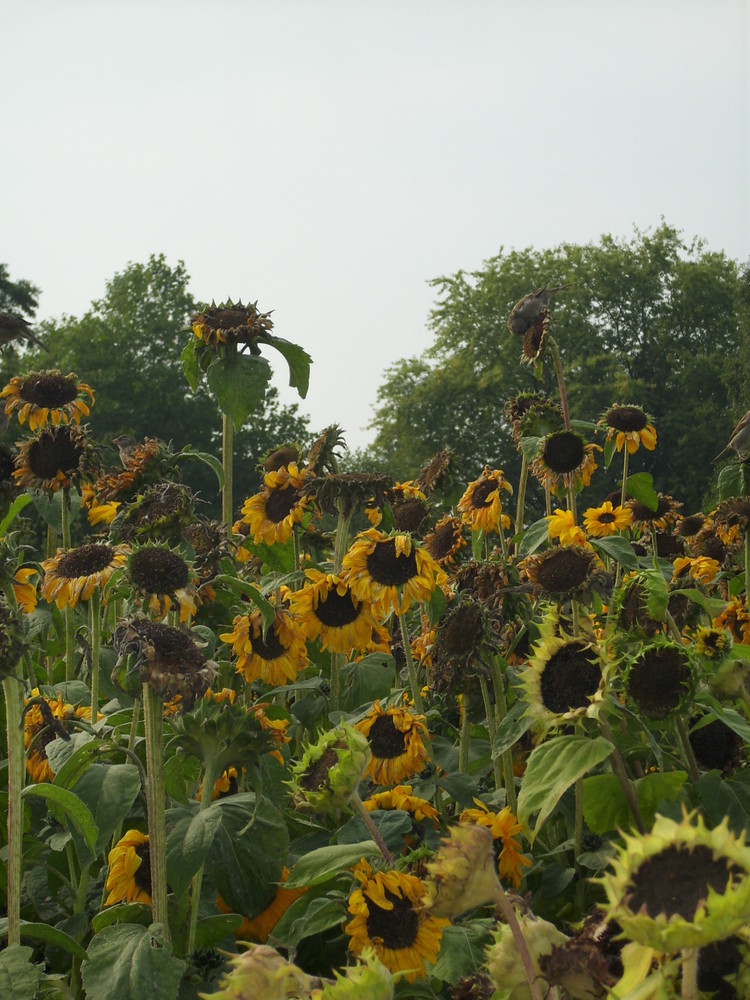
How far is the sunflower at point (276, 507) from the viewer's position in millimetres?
3162

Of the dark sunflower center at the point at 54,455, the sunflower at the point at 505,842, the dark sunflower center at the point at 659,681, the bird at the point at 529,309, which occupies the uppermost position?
the bird at the point at 529,309

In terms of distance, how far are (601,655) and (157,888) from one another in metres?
0.84

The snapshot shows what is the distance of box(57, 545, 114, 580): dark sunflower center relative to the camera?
224 centimetres

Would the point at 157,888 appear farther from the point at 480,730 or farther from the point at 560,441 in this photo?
the point at 560,441

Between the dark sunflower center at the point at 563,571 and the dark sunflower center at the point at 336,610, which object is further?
the dark sunflower center at the point at 336,610

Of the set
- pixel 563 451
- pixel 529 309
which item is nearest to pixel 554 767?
pixel 563 451

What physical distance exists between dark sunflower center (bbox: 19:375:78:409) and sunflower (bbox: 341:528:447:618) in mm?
1165

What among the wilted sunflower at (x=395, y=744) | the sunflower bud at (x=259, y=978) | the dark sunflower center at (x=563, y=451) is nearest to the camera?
the sunflower bud at (x=259, y=978)

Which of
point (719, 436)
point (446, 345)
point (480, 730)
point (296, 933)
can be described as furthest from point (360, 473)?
point (446, 345)

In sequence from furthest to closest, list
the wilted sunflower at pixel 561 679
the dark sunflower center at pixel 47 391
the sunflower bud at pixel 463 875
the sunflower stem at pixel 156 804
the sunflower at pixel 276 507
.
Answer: the dark sunflower center at pixel 47 391, the sunflower at pixel 276 507, the sunflower stem at pixel 156 804, the wilted sunflower at pixel 561 679, the sunflower bud at pixel 463 875

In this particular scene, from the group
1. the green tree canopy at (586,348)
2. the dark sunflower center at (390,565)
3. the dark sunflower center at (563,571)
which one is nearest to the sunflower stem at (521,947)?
the dark sunflower center at (563,571)

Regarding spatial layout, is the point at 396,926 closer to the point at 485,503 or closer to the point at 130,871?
the point at 130,871

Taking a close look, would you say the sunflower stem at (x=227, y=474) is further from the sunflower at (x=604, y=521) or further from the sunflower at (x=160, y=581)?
the sunflower at (x=604, y=521)

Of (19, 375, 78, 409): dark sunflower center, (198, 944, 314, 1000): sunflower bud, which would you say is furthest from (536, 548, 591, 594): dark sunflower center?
(19, 375, 78, 409): dark sunflower center
